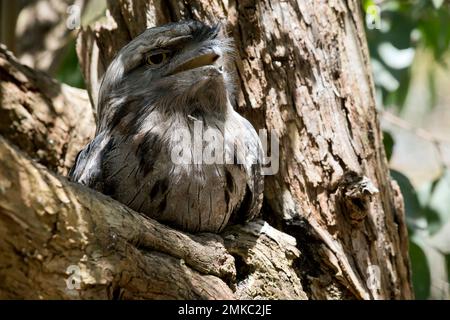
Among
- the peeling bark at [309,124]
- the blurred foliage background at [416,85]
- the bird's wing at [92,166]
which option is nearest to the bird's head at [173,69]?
the bird's wing at [92,166]

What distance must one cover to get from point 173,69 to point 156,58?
9 centimetres

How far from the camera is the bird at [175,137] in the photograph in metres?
2.91

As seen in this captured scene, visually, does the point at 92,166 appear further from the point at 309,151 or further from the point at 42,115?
the point at 42,115

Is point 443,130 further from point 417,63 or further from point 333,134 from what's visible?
point 333,134

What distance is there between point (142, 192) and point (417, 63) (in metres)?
3.50

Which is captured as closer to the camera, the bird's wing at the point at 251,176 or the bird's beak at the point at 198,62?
the bird's beak at the point at 198,62

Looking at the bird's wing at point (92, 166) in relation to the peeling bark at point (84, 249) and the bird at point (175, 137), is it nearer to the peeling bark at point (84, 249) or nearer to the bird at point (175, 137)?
the bird at point (175, 137)

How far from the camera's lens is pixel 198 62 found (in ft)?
9.86

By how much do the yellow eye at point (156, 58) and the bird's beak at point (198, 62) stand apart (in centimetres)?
7

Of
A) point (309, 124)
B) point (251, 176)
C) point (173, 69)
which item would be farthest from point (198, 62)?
point (309, 124)

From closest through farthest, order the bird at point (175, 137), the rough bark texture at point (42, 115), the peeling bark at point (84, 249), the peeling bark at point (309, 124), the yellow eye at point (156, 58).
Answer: the peeling bark at point (84, 249), the bird at point (175, 137), the yellow eye at point (156, 58), the peeling bark at point (309, 124), the rough bark texture at point (42, 115)

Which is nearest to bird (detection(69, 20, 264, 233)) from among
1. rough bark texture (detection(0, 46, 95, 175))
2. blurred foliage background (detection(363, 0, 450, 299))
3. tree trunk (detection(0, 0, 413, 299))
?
tree trunk (detection(0, 0, 413, 299))

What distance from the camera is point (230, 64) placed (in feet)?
10.8

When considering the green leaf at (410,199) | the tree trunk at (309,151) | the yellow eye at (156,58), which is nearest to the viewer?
the yellow eye at (156,58)
